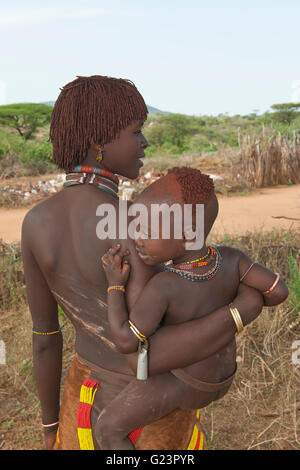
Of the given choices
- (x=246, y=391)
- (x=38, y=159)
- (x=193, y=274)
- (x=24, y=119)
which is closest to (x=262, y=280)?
(x=193, y=274)

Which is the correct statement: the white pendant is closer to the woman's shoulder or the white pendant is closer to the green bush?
the woman's shoulder

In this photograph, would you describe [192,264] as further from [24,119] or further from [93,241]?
[24,119]

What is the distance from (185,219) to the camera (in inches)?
52.2

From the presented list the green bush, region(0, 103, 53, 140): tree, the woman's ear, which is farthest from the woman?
region(0, 103, 53, 140): tree

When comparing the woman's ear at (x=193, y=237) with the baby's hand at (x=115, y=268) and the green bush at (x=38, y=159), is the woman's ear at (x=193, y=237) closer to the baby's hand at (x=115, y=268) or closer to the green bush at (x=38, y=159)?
the baby's hand at (x=115, y=268)

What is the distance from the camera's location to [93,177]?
4.85 feet

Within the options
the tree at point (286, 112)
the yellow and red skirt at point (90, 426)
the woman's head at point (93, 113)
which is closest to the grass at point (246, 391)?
the yellow and red skirt at point (90, 426)

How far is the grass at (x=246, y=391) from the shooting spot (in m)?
2.77

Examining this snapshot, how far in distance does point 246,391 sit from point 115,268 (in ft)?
7.17

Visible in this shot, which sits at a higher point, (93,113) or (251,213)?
(93,113)
